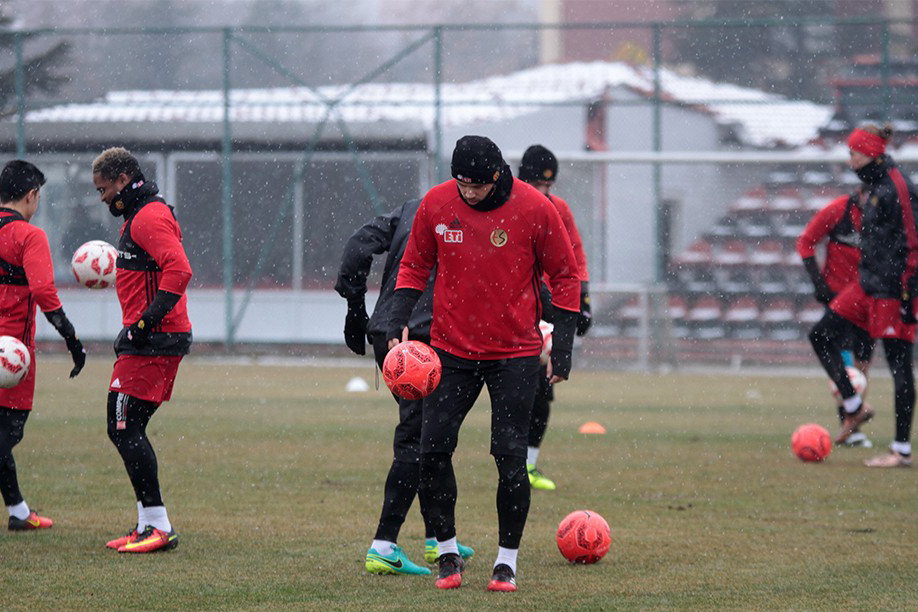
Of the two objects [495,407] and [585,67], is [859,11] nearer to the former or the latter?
[585,67]

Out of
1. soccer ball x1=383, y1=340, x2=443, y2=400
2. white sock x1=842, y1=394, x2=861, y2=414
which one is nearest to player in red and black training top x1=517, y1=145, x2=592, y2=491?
soccer ball x1=383, y1=340, x2=443, y2=400

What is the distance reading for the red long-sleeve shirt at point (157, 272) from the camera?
7.20 meters

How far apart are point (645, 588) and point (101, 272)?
3.72 metres

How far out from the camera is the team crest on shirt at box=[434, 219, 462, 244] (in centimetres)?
646

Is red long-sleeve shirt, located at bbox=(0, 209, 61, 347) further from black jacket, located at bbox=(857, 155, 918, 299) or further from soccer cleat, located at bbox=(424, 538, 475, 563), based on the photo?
black jacket, located at bbox=(857, 155, 918, 299)

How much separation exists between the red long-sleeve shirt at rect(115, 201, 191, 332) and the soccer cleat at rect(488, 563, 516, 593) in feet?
7.33

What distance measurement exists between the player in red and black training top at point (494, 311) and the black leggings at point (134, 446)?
5.28ft

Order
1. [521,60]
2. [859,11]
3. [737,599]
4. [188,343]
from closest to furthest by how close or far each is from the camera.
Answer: [737,599] < [188,343] < [521,60] < [859,11]

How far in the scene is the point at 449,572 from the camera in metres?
6.47

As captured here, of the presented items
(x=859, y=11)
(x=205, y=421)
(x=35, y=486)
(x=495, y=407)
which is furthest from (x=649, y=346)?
(x=859, y=11)

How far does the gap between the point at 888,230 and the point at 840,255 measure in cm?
115

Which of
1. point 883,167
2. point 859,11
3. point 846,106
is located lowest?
point 883,167

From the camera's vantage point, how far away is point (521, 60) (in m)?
33.7

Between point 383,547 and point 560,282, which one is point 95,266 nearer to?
point 383,547
